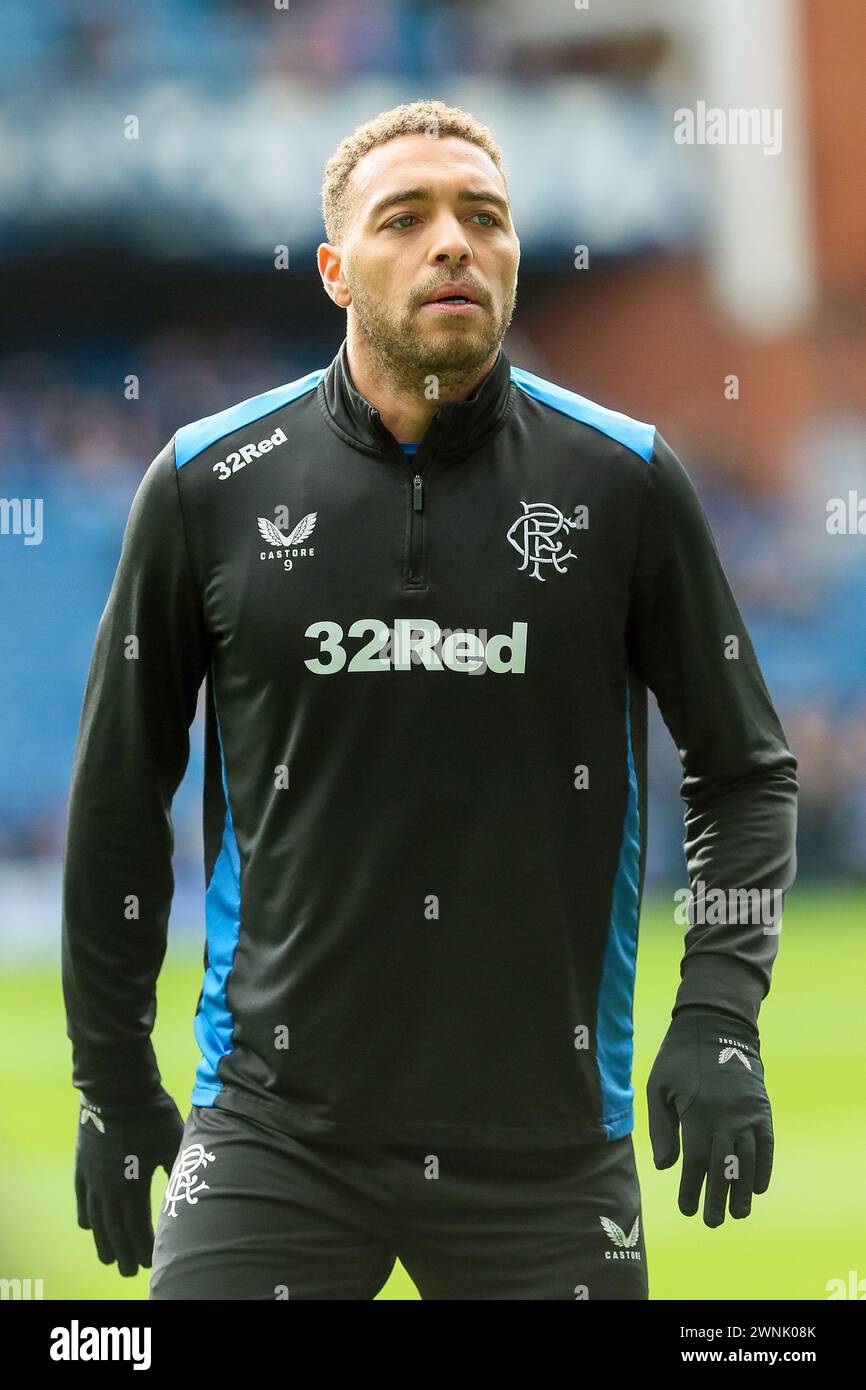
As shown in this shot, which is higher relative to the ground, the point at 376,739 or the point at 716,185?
the point at 716,185

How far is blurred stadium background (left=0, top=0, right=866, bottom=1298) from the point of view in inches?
554

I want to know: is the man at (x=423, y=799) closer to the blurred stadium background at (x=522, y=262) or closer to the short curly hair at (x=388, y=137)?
the short curly hair at (x=388, y=137)

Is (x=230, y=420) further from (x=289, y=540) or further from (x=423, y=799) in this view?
(x=423, y=799)

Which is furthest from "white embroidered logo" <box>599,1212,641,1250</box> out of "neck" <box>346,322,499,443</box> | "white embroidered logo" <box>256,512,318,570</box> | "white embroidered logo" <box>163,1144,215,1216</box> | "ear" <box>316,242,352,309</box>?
"ear" <box>316,242,352,309</box>

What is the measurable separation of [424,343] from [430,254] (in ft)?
0.41

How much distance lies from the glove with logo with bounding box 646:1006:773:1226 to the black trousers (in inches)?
5.9

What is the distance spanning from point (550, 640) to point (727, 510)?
11730mm

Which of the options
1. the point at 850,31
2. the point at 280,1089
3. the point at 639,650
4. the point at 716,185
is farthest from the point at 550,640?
the point at 850,31

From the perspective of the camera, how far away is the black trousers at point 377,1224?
266 centimetres

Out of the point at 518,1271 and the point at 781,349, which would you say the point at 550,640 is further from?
the point at 781,349

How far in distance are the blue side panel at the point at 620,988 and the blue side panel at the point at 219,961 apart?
1.75 ft

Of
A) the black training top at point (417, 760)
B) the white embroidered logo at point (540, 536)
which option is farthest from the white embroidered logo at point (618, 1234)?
the white embroidered logo at point (540, 536)

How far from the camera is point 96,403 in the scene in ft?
47.4

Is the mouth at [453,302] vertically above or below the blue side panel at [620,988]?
above
